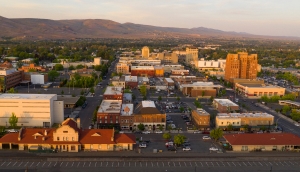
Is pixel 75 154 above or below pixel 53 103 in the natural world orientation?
below

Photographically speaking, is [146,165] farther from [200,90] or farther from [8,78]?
[8,78]

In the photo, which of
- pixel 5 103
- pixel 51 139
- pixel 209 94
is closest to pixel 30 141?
pixel 51 139

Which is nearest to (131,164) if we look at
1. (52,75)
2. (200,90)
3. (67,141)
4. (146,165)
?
(146,165)

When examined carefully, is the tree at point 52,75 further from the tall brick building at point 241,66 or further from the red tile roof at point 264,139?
the red tile roof at point 264,139

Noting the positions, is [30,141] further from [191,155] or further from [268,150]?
[268,150]

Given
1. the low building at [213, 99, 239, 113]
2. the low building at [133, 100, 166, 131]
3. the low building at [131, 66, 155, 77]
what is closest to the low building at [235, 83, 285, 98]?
the low building at [213, 99, 239, 113]

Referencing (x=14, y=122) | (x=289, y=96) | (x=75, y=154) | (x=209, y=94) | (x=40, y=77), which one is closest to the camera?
(x=75, y=154)
